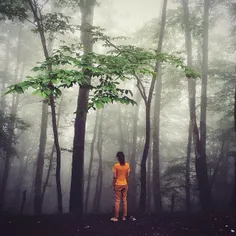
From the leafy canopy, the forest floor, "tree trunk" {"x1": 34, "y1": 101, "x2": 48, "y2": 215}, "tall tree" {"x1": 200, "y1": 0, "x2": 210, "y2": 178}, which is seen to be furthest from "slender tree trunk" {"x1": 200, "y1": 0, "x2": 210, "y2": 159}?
"tree trunk" {"x1": 34, "y1": 101, "x2": 48, "y2": 215}

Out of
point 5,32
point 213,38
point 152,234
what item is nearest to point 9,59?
point 5,32

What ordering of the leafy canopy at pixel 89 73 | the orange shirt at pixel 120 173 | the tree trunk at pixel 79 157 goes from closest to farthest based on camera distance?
1. the leafy canopy at pixel 89 73
2. the orange shirt at pixel 120 173
3. the tree trunk at pixel 79 157

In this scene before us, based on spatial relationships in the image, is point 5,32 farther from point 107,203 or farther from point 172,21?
point 107,203

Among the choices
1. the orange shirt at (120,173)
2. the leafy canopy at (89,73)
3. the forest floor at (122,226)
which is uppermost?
the leafy canopy at (89,73)

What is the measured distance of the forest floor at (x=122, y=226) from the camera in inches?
246

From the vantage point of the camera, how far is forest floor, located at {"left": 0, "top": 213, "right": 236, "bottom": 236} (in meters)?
6.25

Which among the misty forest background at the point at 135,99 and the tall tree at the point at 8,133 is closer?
the misty forest background at the point at 135,99

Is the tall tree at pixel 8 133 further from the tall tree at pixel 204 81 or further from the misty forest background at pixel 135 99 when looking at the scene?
the tall tree at pixel 204 81

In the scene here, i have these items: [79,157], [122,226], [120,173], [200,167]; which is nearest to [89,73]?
[120,173]

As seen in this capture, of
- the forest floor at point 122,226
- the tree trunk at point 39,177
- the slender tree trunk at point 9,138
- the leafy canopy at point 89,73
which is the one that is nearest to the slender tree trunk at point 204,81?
the forest floor at point 122,226

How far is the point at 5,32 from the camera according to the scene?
24.5 metres

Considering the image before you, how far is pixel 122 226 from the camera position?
657 centimetres

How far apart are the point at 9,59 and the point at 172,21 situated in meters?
19.2

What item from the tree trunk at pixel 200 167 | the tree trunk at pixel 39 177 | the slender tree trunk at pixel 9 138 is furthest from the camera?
the slender tree trunk at pixel 9 138
